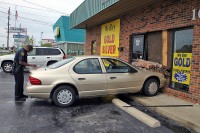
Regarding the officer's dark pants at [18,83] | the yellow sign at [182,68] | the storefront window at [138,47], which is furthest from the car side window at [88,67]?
the storefront window at [138,47]

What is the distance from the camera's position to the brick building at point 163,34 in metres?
7.15

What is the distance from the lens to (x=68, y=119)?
18.6 feet

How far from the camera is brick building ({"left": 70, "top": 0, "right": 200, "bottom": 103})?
715cm

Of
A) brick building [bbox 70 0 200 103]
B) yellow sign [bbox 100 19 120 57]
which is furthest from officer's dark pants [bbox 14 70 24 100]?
yellow sign [bbox 100 19 120 57]

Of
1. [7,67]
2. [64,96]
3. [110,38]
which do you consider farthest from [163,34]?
[7,67]

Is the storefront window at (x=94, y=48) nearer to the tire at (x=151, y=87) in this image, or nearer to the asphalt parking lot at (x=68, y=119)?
the tire at (x=151, y=87)

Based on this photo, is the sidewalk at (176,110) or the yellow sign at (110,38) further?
the yellow sign at (110,38)

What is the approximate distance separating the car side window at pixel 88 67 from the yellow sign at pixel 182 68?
2.58m

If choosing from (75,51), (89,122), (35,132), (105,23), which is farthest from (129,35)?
(75,51)

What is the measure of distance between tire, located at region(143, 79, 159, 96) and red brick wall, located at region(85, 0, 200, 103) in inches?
19.7

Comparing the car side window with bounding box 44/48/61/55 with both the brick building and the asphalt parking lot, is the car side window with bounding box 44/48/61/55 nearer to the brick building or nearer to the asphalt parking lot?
the brick building

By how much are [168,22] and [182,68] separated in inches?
65.1

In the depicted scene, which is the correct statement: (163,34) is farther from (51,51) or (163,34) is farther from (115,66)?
(51,51)

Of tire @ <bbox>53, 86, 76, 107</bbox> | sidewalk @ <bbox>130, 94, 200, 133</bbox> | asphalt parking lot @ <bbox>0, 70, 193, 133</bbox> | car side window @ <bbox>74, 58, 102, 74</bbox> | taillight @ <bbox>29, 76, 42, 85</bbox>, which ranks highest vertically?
car side window @ <bbox>74, 58, 102, 74</bbox>
